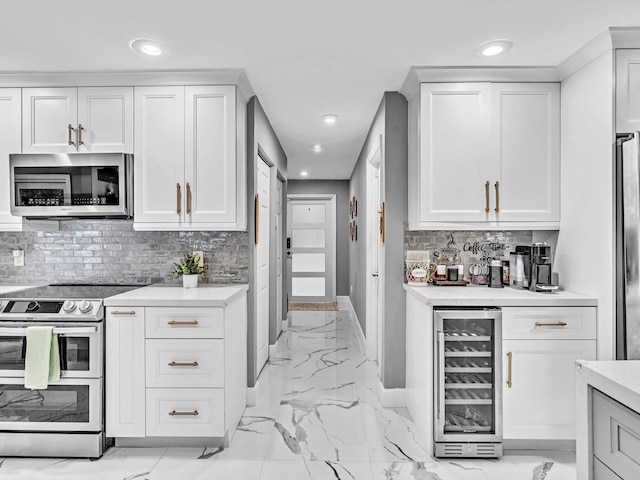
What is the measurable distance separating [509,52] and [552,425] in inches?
88.5

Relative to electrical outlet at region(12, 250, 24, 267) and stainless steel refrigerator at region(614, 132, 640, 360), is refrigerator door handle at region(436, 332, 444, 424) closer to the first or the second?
stainless steel refrigerator at region(614, 132, 640, 360)

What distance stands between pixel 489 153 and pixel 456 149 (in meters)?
0.23

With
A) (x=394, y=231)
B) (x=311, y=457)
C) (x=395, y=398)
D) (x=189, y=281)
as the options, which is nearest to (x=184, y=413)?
(x=311, y=457)

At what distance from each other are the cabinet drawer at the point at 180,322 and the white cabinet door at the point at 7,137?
1402 mm

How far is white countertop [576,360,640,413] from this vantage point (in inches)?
41.4

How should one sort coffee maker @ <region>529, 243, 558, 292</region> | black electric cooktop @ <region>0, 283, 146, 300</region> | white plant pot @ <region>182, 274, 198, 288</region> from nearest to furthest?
1. black electric cooktop @ <region>0, 283, 146, 300</region>
2. coffee maker @ <region>529, 243, 558, 292</region>
3. white plant pot @ <region>182, 274, 198, 288</region>

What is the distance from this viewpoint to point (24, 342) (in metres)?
2.37

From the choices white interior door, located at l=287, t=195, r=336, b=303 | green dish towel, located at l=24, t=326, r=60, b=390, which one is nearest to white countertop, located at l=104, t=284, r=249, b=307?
green dish towel, located at l=24, t=326, r=60, b=390

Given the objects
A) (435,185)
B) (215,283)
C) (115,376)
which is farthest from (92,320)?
(435,185)

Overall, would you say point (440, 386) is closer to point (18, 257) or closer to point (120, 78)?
point (120, 78)

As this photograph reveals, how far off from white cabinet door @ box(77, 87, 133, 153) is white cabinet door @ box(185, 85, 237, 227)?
0.42 m

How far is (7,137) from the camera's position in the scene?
9.36 feet

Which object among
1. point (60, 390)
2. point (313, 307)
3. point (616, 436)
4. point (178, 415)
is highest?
point (616, 436)

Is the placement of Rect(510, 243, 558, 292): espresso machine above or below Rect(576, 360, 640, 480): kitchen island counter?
above
